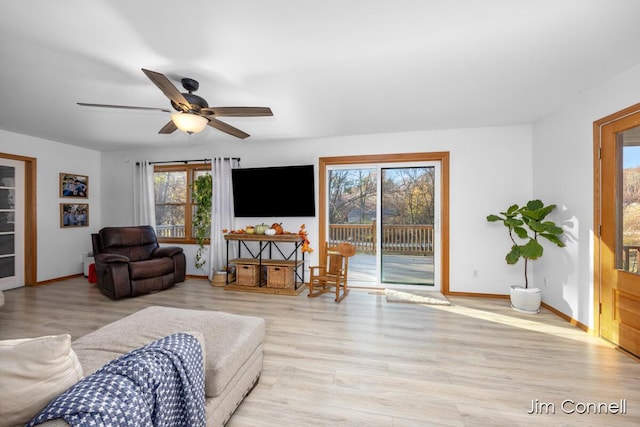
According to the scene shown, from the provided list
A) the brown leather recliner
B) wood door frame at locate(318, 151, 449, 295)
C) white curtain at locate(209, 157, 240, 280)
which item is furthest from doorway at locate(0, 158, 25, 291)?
wood door frame at locate(318, 151, 449, 295)

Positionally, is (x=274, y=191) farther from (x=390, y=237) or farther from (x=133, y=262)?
(x=133, y=262)

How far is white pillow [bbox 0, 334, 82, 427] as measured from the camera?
0.80m

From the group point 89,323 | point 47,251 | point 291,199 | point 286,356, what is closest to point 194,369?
point 286,356

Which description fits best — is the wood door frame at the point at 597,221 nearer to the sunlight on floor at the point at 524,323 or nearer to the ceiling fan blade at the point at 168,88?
the sunlight on floor at the point at 524,323

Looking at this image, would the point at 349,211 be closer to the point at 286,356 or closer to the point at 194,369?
the point at 286,356

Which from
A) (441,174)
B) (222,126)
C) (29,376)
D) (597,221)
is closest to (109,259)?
(222,126)

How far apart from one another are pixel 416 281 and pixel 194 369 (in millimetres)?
3817

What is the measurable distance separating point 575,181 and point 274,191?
12.7ft

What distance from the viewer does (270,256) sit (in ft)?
15.2

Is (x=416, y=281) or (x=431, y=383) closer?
(x=431, y=383)

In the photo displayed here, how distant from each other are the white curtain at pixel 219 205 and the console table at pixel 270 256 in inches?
10.1

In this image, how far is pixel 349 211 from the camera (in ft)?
14.9

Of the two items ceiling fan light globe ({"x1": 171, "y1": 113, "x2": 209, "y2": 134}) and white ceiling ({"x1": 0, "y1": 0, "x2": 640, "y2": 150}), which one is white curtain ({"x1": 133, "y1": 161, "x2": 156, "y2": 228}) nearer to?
white ceiling ({"x1": 0, "y1": 0, "x2": 640, "y2": 150})

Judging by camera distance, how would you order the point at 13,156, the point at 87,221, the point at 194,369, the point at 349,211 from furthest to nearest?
1. the point at 87,221
2. the point at 349,211
3. the point at 13,156
4. the point at 194,369
